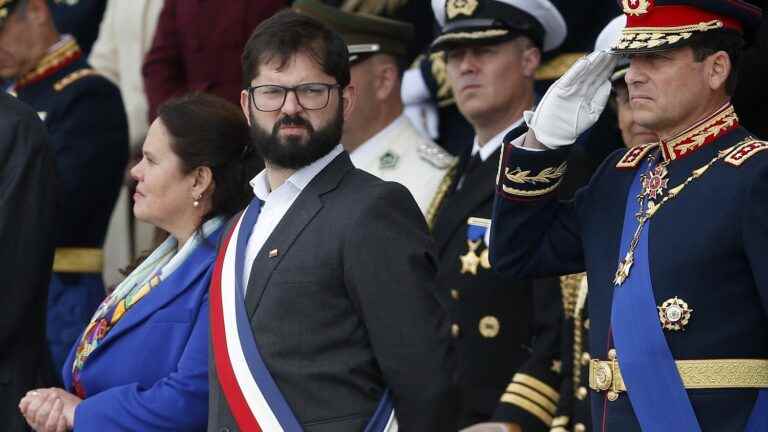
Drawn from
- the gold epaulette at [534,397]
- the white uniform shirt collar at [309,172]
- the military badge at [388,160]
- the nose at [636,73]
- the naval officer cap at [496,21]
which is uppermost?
the nose at [636,73]

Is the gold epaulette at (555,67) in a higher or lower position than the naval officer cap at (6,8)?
lower

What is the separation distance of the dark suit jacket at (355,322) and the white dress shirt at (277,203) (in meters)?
0.14

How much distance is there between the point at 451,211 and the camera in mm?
5906

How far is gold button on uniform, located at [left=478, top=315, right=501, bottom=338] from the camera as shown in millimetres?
5641

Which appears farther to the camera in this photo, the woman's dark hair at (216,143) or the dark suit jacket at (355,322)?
the woman's dark hair at (216,143)

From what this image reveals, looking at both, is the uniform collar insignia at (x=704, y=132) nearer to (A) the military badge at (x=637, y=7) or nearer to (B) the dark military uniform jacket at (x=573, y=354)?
(A) the military badge at (x=637, y=7)

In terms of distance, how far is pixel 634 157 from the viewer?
169 inches

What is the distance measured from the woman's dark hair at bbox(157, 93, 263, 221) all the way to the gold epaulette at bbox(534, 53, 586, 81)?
1952 millimetres

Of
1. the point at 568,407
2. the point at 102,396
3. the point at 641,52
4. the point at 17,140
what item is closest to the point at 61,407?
the point at 102,396

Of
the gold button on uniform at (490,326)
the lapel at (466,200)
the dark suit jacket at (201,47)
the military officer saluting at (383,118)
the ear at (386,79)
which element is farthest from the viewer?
the dark suit jacket at (201,47)

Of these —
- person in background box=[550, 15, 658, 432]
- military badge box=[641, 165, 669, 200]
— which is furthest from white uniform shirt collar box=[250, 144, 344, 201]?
person in background box=[550, 15, 658, 432]

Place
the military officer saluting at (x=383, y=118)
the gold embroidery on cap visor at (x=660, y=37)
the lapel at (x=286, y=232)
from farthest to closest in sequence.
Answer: the military officer saluting at (x=383, y=118)
the lapel at (x=286, y=232)
the gold embroidery on cap visor at (x=660, y=37)

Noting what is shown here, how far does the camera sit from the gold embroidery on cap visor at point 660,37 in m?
4.05

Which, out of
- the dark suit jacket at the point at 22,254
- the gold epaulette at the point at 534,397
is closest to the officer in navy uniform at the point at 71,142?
the dark suit jacket at the point at 22,254
